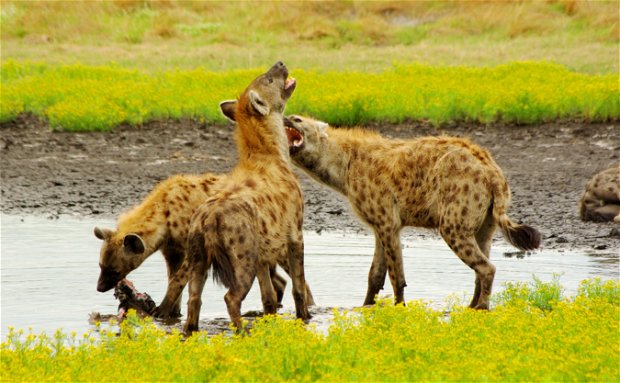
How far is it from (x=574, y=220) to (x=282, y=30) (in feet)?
50.3

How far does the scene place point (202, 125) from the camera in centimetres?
1495

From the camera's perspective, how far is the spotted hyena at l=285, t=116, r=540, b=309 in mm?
7414

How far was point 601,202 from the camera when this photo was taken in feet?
34.1

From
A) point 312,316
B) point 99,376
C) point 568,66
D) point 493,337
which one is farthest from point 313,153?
point 568,66

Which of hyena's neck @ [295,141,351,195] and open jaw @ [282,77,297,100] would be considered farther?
hyena's neck @ [295,141,351,195]

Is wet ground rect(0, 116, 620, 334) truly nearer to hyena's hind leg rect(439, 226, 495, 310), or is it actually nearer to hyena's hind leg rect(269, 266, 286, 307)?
hyena's hind leg rect(269, 266, 286, 307)

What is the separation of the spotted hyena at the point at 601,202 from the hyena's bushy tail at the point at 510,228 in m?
3.09

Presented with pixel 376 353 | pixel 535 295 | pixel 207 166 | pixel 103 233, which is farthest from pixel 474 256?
pixel 207 166

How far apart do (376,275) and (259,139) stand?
3.77ft

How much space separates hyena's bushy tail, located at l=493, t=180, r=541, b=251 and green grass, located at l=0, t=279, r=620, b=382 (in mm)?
943

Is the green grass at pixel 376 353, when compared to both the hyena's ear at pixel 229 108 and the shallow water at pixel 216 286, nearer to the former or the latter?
the shallow water at pixel 216 286

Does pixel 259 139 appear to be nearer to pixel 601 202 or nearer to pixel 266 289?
pixel 266 289

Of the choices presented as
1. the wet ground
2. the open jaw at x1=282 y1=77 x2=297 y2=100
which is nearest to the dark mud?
the wet ground

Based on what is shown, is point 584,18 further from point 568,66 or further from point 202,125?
point 202,125
